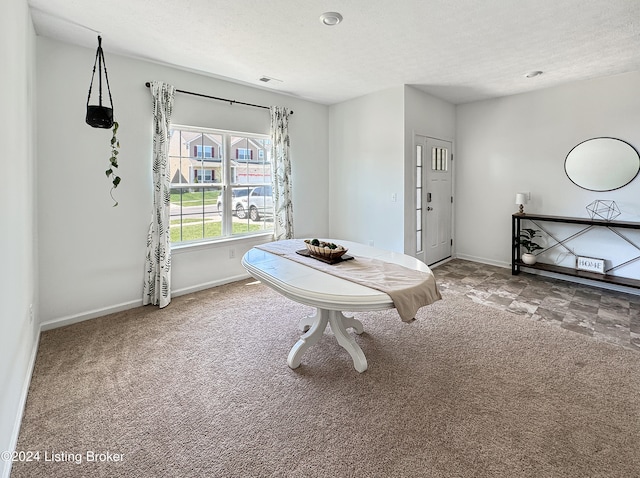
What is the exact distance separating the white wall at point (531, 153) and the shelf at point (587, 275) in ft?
0.82

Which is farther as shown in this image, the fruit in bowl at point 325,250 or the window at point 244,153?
the window at point 244,153

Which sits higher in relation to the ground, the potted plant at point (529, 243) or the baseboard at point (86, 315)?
the potted plant at point (529, 243)

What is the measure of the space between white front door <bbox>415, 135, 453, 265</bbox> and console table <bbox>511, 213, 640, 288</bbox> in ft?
3.26

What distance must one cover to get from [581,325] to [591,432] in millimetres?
1619

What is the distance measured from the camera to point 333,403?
189 centimetres

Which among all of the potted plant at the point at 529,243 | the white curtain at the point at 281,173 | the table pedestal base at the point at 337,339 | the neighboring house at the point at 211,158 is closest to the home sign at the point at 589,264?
the potted plant at the point at 529,243

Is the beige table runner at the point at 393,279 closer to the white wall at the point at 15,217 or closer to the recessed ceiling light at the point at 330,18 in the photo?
the white wall at the point at 15,217

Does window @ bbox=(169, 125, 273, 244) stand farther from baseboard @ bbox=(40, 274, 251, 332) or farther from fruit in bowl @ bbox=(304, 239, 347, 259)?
fruit in bowl @ bbox=(304, 239, 347, 259)

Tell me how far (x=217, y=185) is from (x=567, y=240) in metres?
4.68

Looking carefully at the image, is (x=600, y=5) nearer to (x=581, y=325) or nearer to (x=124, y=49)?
(x=581, y=325)

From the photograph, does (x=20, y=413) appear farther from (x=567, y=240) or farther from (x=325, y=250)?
(x=567, y=240)

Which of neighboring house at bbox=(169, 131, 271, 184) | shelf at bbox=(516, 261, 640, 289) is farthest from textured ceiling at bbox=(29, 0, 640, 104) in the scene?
shelf at bbox=(516, 261, 640, 289)

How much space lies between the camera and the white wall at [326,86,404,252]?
4281mm

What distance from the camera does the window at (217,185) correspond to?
3.72 meters
